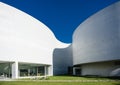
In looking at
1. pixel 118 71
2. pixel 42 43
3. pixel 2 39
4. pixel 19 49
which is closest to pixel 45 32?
pixel 42 43

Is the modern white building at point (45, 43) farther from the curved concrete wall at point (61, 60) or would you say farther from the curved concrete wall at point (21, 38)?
the curved concrete wall at point (61, 60)

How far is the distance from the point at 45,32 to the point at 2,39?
52.2ft

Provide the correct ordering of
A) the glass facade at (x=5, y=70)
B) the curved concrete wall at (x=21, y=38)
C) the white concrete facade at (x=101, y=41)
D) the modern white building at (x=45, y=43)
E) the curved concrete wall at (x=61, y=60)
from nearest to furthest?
the curved concrete wall at (x=21, y=38) < the modern white building at (x=45, y=43) < the white concrete facade at (x=101, y=41) < the glass facade at (x=5, y=70) < the curved concrete wall at (x=61, y=60)

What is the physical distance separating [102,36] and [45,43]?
602 inches

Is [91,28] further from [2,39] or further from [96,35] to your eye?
[2,39]

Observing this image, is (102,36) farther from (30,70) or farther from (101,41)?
(30,70)

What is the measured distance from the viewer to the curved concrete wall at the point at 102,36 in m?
27.0

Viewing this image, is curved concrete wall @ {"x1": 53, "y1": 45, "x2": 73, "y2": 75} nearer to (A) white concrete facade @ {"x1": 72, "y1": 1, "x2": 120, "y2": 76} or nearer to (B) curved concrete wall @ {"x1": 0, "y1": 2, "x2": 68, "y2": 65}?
(B) curved concrete wall @ {"x1": 0, "y1": 2, "x2": 68, "y2": 65}

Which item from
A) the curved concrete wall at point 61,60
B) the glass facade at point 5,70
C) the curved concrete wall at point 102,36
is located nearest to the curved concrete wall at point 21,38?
the glass facade at point 5,70

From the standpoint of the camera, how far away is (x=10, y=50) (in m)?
27.2

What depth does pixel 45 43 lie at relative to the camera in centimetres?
4028

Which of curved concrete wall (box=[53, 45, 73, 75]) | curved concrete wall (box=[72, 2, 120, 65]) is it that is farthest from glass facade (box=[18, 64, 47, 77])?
curved concrete wall (box=[72, 2, 120, 65])

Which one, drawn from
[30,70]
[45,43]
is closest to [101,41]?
[45,43]

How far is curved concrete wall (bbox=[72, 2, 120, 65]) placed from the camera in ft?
88.5
